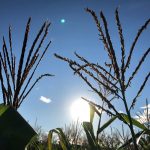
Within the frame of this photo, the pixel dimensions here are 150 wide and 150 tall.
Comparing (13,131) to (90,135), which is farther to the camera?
(90,135)

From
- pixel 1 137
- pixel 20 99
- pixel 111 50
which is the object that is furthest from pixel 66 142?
pixel 1 137

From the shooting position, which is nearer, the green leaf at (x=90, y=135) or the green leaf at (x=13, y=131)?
the green leaf at (x=13, y=131)

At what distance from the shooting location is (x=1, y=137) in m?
1.20

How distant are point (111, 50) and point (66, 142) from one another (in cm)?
86

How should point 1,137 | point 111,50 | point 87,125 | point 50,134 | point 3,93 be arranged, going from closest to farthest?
1. point 1,137
2. point 111,50
3. point 87,125
4. point 3,93
5. point 50,134

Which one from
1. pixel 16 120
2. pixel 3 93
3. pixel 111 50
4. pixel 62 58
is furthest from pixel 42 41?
pixel 16 120

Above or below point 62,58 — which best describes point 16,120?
below

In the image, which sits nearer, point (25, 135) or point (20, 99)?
point (25, 135)

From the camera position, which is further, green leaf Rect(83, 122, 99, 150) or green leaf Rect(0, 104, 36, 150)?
green leaf Rect(83, 122, 99, 150)

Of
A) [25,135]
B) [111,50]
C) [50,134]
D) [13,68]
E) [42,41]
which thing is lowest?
[25,135]

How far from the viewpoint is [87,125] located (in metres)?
2.13

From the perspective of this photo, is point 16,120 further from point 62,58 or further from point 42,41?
point 42,41

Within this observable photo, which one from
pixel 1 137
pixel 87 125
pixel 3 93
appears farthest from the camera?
pixel 3 93

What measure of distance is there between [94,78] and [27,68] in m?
0.67
